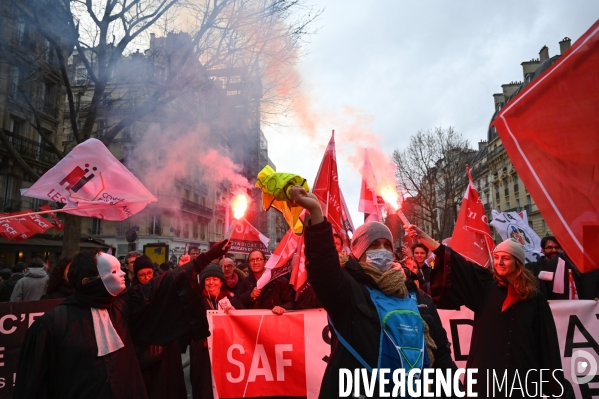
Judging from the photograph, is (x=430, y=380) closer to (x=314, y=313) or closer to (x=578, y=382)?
(x=314, y=313)

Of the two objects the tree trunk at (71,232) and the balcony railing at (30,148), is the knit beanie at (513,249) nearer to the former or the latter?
the tree trunk at (71,232)

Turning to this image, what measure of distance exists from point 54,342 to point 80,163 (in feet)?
8.61

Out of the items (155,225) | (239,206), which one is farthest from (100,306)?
(155,225)

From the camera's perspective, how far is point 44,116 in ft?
83.0

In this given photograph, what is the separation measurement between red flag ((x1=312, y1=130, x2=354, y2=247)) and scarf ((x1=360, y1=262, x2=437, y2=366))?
3.50 meters

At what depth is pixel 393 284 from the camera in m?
2.15

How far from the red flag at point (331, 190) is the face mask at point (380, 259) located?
11.3ft

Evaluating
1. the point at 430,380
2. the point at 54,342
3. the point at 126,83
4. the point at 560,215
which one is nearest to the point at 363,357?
the point at 430,380

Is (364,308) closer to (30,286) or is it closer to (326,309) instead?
(326,309)

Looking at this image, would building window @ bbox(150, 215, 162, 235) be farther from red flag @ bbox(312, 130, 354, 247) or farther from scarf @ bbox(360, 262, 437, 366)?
scarf @ bbox(360, 262, 437, 366)

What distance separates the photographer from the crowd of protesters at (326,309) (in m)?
2.04

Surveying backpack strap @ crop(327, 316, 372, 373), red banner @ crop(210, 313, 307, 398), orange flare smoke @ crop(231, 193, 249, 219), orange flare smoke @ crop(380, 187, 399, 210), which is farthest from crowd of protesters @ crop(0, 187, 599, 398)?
red banner @ crop(210, 313, 307, 398)

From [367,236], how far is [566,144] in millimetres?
1367

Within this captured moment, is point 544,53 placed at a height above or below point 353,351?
above
